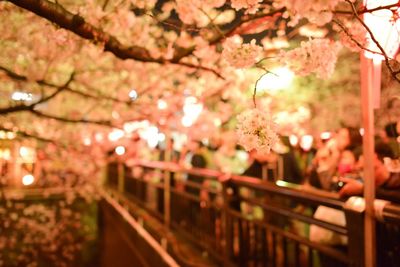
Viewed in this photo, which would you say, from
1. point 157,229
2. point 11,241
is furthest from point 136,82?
point 11,241

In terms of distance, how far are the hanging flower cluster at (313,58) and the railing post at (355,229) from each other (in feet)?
3.61

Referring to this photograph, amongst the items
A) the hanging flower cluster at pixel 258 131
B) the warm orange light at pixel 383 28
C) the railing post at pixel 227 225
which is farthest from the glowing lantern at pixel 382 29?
the railing post at pixel 227 225

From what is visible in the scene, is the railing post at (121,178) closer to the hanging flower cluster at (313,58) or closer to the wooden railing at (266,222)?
the wooden railing at (266,222)

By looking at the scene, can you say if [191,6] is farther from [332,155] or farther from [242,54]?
[332,155]

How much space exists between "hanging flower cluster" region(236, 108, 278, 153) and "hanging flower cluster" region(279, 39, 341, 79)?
57cm

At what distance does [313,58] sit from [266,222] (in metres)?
2.64

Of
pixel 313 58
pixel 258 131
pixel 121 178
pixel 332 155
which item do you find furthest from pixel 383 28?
pixel 121 178

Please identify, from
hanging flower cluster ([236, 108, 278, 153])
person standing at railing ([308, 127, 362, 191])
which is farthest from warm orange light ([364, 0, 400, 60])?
person standing at railing ([308, 127, 362, 191])

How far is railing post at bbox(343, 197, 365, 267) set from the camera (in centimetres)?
333

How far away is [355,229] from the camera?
11.2ft

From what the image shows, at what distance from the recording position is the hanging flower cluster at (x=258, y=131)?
8.85 ft

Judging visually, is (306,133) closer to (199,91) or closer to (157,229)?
(199,91)

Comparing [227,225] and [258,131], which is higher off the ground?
[258,131]

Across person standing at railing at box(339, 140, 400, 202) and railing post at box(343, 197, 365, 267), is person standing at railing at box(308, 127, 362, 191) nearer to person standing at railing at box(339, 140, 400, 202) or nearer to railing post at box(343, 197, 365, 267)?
person standing at railing at box(339, 140, 400, 202)
